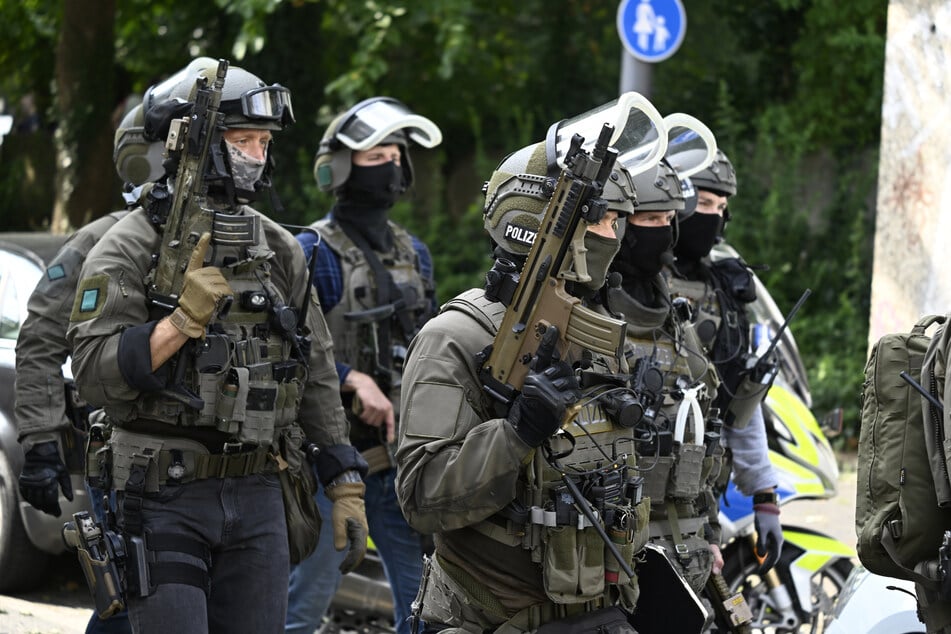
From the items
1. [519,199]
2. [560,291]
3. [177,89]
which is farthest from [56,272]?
[560,291]

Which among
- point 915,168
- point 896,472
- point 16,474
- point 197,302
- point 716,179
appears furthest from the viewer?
point 16,474

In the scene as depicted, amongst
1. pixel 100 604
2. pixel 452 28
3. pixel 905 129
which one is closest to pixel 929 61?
pixel 905 129

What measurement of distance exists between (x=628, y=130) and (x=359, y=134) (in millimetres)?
2255

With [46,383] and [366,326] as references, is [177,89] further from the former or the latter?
[366,326]

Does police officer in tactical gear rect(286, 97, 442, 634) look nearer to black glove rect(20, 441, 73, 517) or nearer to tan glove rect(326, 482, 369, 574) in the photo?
tan glove rect(326, 482, 369, 574)

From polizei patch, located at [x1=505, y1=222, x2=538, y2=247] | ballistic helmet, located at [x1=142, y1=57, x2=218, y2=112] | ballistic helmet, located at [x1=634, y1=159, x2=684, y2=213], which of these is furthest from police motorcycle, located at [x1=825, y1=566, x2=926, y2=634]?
ballistic helmet, located at [x1=142, y1=57, x2=218, y2=112]

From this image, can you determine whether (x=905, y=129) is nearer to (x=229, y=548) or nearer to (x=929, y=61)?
(x=929, y=61)

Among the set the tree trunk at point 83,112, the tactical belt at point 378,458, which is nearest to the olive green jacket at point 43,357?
the tactical belt at point 378,458

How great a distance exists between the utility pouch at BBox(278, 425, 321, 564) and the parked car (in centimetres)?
241

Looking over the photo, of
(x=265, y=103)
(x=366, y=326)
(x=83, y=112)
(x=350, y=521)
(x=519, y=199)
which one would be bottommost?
(x=83, y=112)

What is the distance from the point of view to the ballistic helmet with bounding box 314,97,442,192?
5.66 metres

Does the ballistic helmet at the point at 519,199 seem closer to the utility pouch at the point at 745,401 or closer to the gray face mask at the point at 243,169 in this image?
the gray face mask at the point at 243,169

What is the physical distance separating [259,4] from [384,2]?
1.28 m

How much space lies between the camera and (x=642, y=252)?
4.32 m
